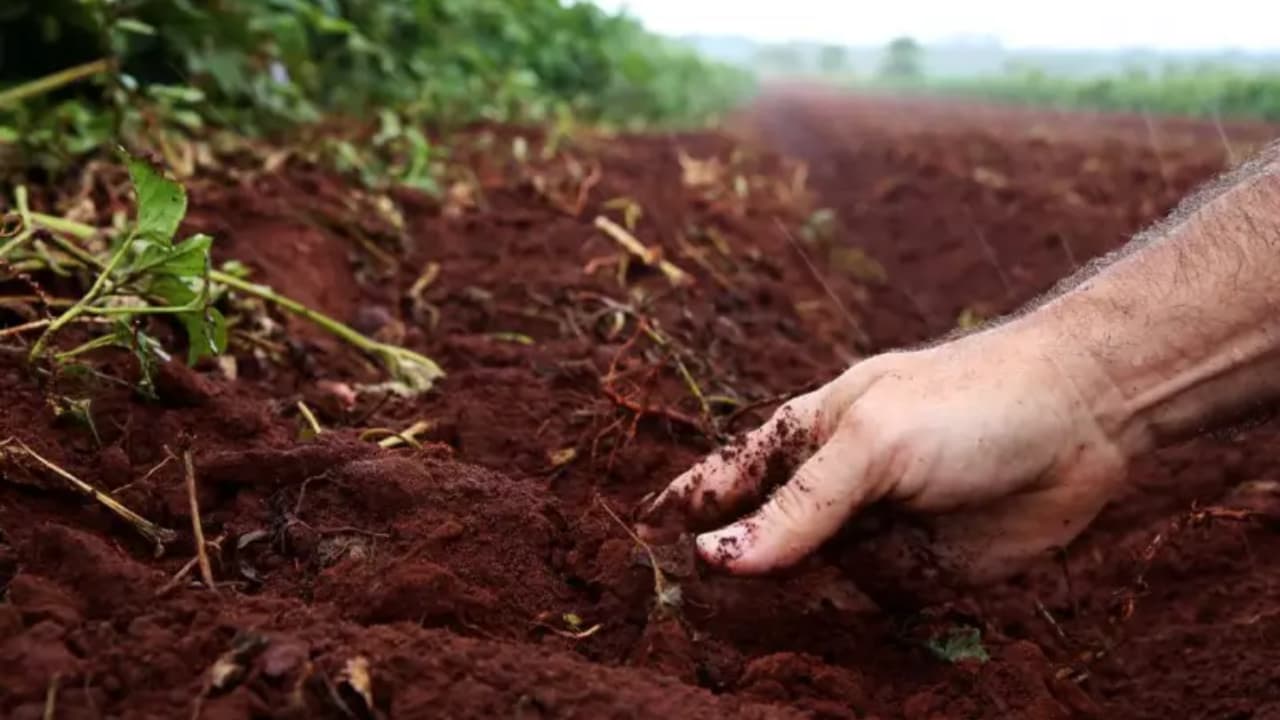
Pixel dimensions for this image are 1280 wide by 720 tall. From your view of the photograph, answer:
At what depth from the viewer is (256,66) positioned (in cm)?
499

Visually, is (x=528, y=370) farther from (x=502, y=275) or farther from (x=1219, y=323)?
(x=1219, y=323)

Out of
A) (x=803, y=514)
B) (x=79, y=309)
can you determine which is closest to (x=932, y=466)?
(x=803, y=514)

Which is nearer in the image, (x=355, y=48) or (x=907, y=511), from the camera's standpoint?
(x=907, y=511)

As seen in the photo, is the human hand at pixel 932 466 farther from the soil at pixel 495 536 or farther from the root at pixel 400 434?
the root at pixel 400 434

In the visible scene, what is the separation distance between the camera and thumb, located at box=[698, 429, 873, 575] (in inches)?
62.0

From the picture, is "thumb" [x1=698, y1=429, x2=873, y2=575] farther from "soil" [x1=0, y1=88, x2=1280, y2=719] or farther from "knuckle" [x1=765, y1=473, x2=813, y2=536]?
"soil" [x1=0, y1=88, x2=1280, y2=719]

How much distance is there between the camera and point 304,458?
166cm

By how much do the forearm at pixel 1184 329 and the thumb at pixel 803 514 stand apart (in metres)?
0.38

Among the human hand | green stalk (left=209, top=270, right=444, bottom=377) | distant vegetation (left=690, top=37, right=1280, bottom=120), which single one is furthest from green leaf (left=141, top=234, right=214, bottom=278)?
distant vegetation (left=690, top=37, right=1280, bottom=120)

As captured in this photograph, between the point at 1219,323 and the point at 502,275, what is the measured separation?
2.16m

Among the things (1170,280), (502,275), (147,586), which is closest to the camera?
(147,586)

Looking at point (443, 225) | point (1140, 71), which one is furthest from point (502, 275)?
point (1140, 71)

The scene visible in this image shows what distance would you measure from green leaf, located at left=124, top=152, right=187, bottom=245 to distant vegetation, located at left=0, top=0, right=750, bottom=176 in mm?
1358

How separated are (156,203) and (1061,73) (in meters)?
60.5
